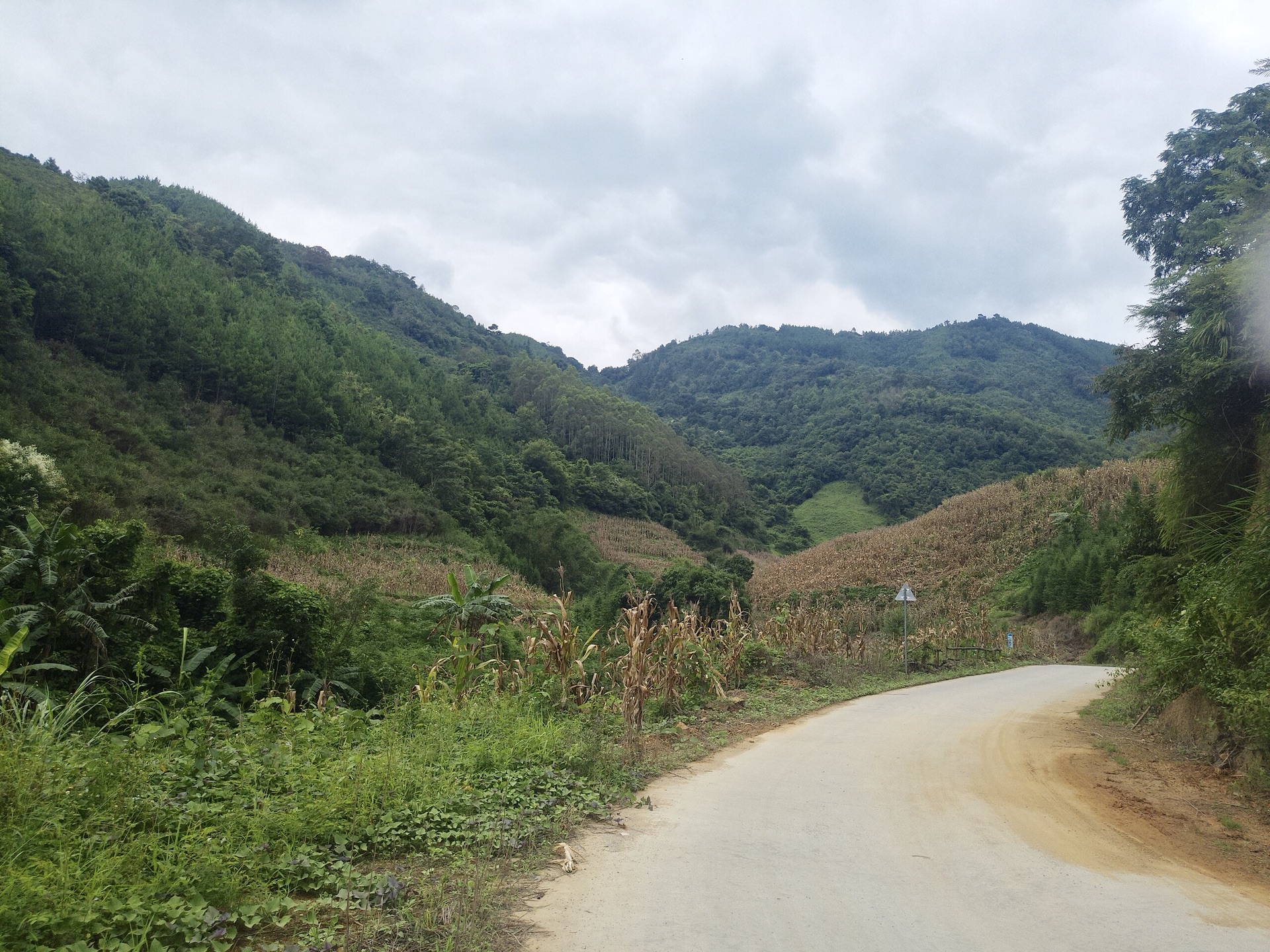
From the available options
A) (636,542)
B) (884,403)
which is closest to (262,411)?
(636,542)

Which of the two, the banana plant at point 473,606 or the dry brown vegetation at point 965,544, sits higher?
the dry brown vegetation at point 965,544

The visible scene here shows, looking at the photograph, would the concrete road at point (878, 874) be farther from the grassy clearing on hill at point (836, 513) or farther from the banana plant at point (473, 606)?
the grassy clearing on hill at point (836, 513)

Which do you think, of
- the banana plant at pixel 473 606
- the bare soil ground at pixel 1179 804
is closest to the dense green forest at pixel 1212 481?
the bare soil ground at pixel 1179 804

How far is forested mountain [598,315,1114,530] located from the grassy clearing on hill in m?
1.31

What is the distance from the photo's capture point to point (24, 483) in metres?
20.7

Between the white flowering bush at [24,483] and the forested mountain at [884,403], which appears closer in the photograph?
the white flowering bush at [24,483]

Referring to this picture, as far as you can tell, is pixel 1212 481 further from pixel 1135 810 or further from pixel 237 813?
pixel 237 813

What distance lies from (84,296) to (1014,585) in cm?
6033

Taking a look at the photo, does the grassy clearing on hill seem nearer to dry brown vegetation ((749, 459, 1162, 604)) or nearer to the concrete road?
dry brown vegetation ((749, 459, 1162, 604))

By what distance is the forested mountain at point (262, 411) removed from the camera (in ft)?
139

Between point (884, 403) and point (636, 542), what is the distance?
56388 mm

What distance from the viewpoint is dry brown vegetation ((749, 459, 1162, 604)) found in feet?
126

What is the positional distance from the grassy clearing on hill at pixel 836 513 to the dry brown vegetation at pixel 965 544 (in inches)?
1344

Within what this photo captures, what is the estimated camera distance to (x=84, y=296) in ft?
160
